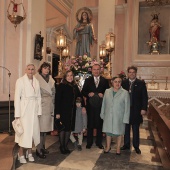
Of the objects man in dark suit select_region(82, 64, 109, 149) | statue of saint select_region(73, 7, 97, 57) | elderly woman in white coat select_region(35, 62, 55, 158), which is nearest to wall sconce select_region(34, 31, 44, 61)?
statue of saint select_region(73, 7, 97, 57)

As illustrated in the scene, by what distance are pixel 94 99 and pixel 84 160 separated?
102 cm

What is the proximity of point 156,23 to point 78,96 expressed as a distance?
253 inches

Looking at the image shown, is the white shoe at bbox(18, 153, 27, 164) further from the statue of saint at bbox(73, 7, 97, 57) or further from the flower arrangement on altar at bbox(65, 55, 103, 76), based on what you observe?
the statue of saint at bbox(73, 7, 97, 57)

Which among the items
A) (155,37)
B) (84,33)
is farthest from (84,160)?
(155,37)

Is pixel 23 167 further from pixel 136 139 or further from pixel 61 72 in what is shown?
pixel 61 72

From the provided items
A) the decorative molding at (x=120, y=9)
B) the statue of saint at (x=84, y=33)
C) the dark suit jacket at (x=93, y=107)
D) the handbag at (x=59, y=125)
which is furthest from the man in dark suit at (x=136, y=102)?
the decorative molding at (x=120, y=9)

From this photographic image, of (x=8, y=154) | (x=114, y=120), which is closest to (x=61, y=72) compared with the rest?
(x=114, y=120)

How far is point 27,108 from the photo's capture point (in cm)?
303

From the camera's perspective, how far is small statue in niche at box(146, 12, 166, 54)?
8.62 meters

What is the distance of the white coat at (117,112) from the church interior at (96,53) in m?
0.46

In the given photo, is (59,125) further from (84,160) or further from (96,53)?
(96,53)

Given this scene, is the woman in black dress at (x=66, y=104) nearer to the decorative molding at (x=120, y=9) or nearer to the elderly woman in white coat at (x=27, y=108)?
the elderly woman in white coat at (x=27, y=108)

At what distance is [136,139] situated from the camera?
3.73 metres

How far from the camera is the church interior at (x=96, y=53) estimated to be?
3283 millimetres
